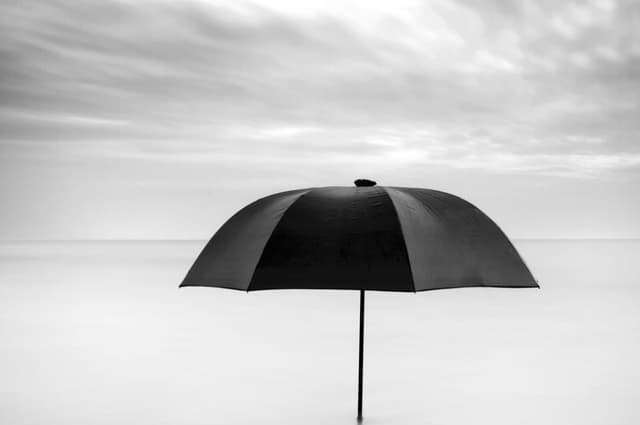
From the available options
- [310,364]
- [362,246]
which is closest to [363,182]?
[362,246]

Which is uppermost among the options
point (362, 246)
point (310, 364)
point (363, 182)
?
point (363, 182)

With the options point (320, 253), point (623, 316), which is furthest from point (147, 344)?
point (623, 316)

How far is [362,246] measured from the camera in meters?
4.00

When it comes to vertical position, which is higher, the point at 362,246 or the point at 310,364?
the point at 362,246

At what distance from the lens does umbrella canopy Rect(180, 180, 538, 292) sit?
3.94 meters

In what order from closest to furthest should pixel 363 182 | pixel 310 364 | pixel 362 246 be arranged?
pixel 362 246 < pixel 363 182 < pixel 310 364

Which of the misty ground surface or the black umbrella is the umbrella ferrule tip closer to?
the black umbrella

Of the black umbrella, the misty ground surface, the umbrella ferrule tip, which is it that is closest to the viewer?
the black umbrella

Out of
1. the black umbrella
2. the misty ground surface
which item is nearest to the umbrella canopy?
the black umbrella

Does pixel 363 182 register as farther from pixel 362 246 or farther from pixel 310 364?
pixel 310 364

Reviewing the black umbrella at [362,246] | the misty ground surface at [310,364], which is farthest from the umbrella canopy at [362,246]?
the misty ground surface at [310,364]

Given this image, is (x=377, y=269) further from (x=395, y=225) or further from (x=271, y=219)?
(x=271, y=219)

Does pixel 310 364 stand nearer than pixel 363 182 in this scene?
No

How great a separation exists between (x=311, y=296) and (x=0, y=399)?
49.9 ft
